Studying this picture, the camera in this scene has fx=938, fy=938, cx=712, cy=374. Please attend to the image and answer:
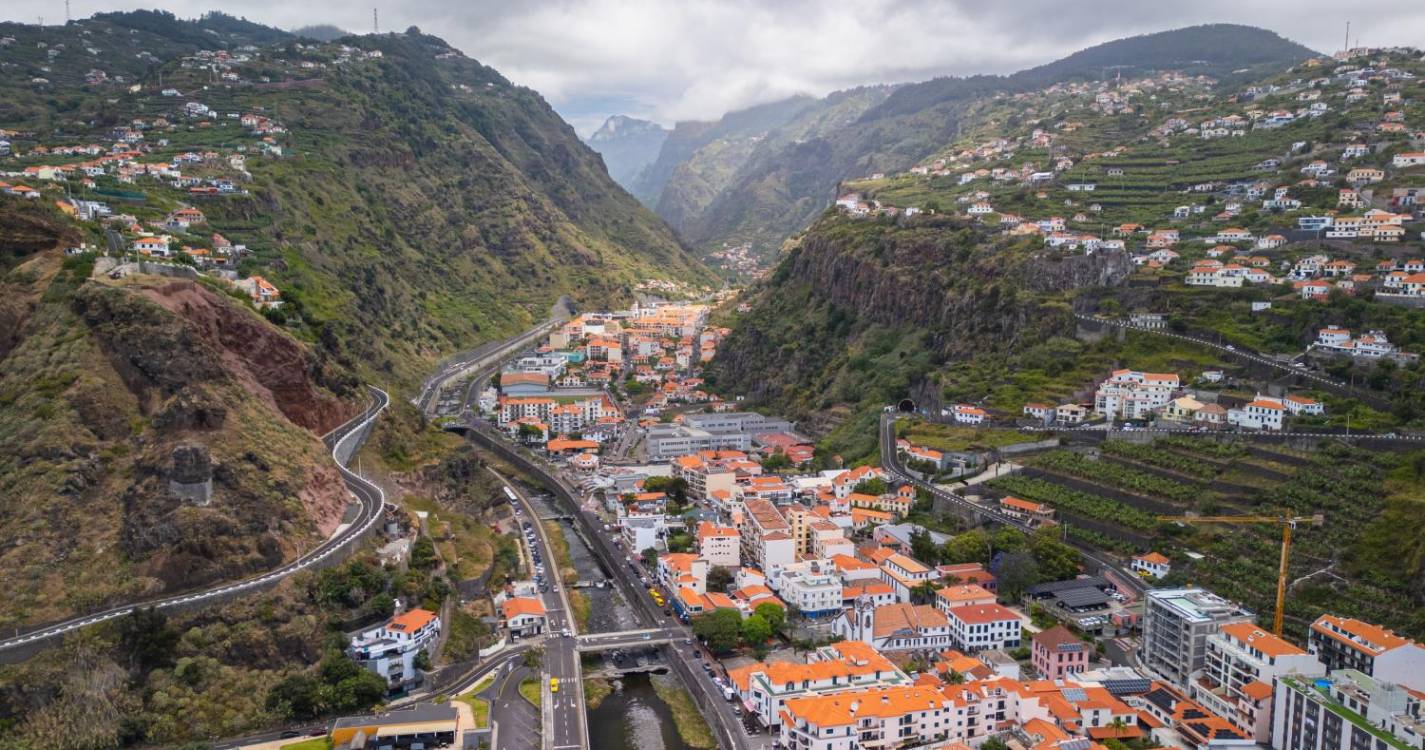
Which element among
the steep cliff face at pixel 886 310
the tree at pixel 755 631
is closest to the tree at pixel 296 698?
the tree at pixel 755 631

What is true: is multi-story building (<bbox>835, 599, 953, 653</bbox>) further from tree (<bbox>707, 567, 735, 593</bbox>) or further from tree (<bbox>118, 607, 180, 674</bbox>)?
tree (<bbox>118, 607, 180, 674</bbox>)

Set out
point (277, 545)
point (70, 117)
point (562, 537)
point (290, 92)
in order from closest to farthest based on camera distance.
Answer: point (277, 545)
point (562, 537)
point (70, 117)
point (290, 92)

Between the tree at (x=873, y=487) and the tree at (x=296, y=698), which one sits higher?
the tree at (x=873, y=487)

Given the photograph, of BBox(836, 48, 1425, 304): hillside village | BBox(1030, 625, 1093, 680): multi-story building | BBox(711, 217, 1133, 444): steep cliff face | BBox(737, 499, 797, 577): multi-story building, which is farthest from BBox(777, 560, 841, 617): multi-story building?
BBox(836, 48, 1425, 304): hillside village

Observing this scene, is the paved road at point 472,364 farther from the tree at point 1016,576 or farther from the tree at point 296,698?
the tree at point 1016,576

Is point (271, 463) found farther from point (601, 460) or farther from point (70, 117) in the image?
point (70, 117)

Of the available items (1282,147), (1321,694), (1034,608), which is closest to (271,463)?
(1034,608)
